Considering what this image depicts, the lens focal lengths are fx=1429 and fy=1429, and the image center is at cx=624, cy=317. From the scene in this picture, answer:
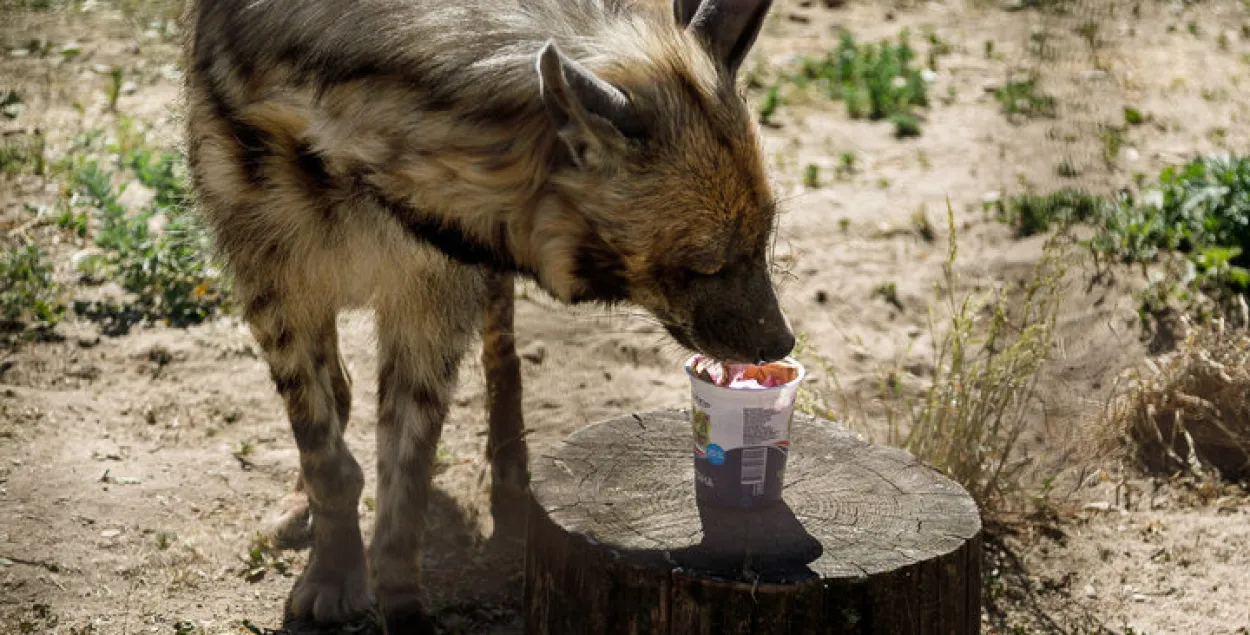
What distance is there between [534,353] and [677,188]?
266 cm

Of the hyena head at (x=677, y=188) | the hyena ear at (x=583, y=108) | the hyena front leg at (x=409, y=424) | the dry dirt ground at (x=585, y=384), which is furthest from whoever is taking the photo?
the dry dirt ground at (x=585, y=384)

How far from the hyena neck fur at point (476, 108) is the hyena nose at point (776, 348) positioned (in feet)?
1.13

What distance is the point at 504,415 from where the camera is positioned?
4801 mm

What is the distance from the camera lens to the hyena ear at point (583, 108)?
2787 millimetres

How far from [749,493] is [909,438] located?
115cm

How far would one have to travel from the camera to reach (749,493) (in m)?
3.45

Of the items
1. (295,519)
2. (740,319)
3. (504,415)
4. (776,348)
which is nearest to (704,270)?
(740,319)

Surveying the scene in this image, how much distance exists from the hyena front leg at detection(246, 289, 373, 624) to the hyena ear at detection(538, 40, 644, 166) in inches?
49.6

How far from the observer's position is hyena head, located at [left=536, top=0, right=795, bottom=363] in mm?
2994

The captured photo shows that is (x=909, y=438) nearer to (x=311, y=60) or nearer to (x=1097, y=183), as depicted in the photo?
(x=311, y=60)

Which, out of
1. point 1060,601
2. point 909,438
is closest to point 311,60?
point 909,438

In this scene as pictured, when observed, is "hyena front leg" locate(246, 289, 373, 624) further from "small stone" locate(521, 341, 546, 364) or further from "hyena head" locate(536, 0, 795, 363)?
"small stone" locate(521, 341, 546, 364)

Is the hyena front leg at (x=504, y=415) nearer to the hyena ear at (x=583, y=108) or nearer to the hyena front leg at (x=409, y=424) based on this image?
the hyena front leg at (x=409, y=424)

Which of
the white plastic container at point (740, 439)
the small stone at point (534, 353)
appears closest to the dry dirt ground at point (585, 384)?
the small stone at point (534, 353)
